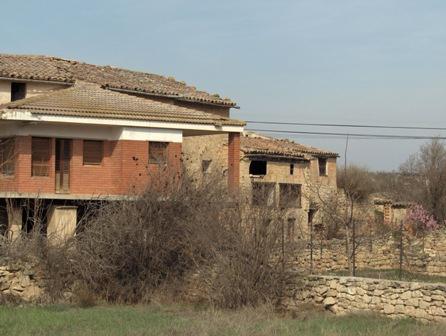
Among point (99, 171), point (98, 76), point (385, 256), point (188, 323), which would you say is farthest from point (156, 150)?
point (188, 323)

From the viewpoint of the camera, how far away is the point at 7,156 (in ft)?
90.4

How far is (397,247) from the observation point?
30297mm

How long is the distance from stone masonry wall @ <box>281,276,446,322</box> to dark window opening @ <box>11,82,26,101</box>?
15.6m

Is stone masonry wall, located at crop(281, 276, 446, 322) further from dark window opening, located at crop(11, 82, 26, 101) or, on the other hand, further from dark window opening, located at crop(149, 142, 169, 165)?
dark window opening, located at crop(11, 82, 26, 101)

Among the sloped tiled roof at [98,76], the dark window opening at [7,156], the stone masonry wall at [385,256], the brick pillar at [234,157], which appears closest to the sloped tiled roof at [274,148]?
the sloped tiled roof at [98,76]

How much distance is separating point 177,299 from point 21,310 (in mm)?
4242

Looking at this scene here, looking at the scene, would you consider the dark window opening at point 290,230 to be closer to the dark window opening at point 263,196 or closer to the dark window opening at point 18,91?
the dark window opening at point 263,196

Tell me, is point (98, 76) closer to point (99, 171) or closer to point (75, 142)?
point (75, 142)

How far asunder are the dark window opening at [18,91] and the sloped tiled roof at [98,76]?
0.52 m

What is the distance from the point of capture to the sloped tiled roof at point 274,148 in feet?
138

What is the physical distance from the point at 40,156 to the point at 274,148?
18690 millimetres

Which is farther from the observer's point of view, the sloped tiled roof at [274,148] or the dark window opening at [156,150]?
the sloped tiled roof at [274,148]

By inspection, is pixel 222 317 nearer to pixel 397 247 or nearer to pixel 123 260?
pixel 123 260

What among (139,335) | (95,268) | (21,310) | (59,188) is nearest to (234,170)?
(59,188)
